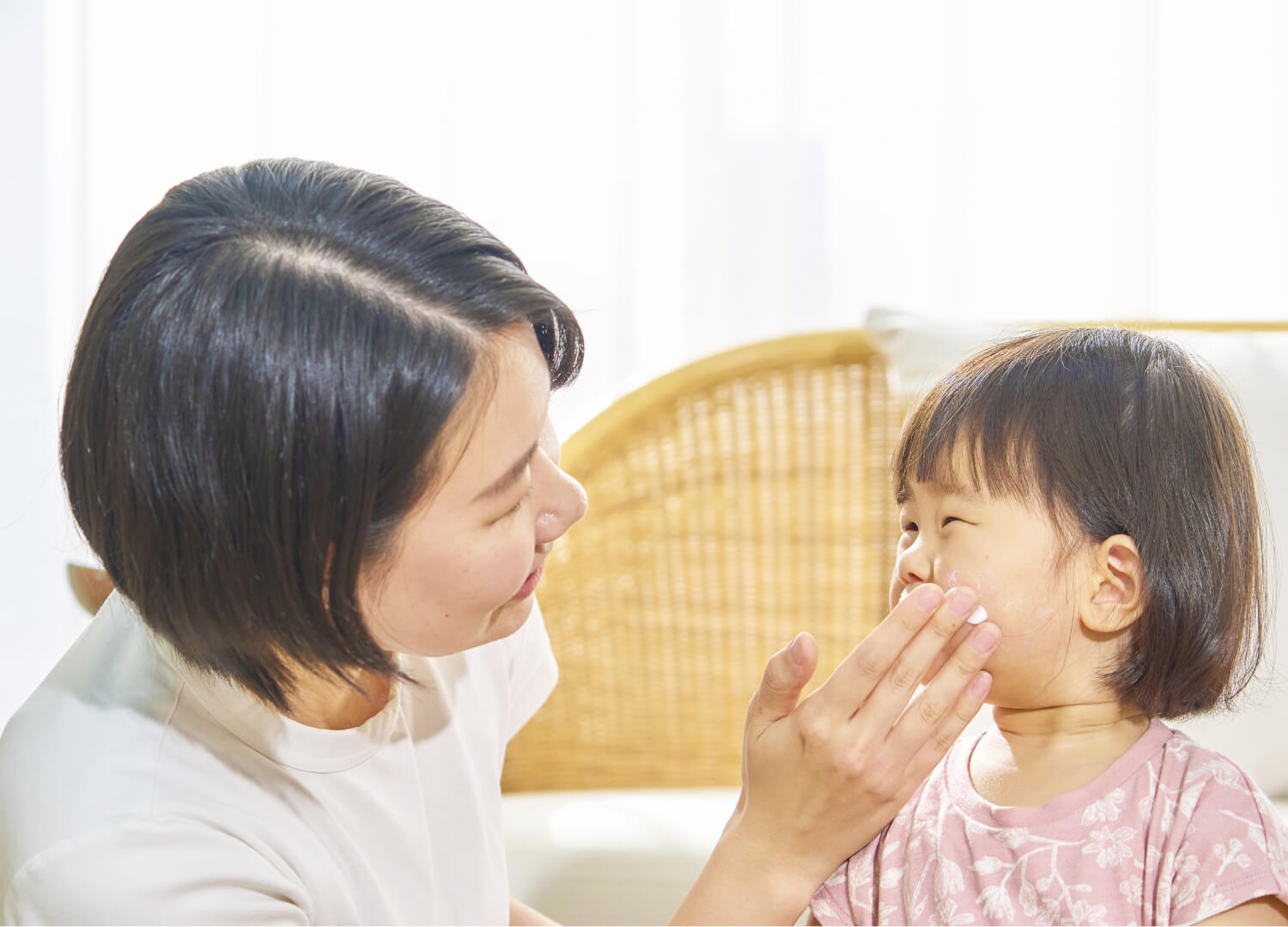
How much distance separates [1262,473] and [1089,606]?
0.51 meters

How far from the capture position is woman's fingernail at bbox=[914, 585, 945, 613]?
31.1 inches

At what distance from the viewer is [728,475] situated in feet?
5.20

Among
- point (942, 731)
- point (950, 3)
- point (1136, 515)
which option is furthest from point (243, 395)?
point (950, 3)

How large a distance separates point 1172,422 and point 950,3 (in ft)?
3.86

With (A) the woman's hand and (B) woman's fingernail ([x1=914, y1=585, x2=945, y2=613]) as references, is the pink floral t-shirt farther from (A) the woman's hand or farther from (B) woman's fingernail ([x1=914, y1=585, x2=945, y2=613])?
(B) woman's fingernail ([x1=914, y1=585, x2=945, y2=613])

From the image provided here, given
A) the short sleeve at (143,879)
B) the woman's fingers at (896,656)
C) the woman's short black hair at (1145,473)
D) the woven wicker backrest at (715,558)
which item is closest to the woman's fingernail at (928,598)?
the woman's fingers at (896,656)

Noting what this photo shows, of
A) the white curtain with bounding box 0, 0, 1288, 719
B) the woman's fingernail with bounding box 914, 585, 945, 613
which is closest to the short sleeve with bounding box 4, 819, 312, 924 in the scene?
the woman's fingernail with bounding box 914, 585, 945, 613

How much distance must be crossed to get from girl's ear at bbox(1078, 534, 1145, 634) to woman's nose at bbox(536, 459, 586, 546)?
400 millimetres

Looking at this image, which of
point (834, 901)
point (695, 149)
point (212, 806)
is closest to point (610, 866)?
point (834, 901)

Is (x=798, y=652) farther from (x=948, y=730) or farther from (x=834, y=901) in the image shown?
(x=834, y=901)

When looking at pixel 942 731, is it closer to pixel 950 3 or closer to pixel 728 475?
pixel 728 475

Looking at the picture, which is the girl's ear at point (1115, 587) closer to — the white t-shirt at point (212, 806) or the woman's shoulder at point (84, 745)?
→ the white t-shirt at point (212, 806)

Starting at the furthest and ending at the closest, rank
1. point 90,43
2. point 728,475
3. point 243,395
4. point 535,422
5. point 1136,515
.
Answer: point 90,43 < point 728,475 < point 1136,515 < point 535,422 < point 243,395

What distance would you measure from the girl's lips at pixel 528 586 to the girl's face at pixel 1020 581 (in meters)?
0.31
